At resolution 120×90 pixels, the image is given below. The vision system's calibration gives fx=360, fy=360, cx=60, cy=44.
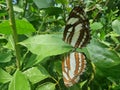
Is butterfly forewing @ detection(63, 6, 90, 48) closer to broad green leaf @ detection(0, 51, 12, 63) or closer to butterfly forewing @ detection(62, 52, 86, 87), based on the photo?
butterfly forewing @ detection(62, 52, 86, 87)

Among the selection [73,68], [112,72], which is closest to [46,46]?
[73,68]

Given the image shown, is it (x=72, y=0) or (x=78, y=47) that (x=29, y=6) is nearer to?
(x=72, y=0)

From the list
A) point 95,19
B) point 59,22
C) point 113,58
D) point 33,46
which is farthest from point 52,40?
point 95,19

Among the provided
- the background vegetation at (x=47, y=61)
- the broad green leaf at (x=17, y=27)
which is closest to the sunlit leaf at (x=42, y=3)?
the background vegetation at (x=47, y=61)

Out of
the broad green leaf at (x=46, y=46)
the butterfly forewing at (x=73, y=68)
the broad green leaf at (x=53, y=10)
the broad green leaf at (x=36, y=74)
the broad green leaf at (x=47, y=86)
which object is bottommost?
the broad green leaf at (x=47, y=86)

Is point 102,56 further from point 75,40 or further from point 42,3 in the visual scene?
point 42,3

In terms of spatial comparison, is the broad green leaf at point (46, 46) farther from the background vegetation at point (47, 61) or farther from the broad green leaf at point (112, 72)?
the broad green leaf at point (112, 72)
